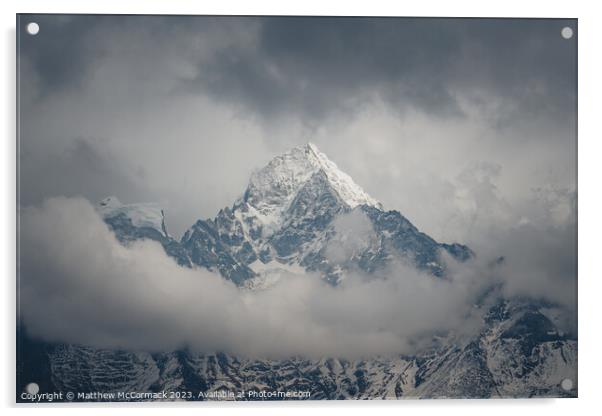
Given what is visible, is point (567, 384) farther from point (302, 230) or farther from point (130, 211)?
point (130, 211)

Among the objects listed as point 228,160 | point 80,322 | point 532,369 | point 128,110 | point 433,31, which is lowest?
point 532,369

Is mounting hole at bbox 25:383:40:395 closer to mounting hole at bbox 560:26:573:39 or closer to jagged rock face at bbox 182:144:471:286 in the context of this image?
jagged rock face at bbox 182:144:471:286

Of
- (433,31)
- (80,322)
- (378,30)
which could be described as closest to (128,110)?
(80,322)

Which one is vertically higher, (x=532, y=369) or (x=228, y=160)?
(x=228, y=160)

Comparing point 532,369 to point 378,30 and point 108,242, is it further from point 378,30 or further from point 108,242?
point 108,242

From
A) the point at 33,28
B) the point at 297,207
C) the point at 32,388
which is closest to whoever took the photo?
the point at 32,388
